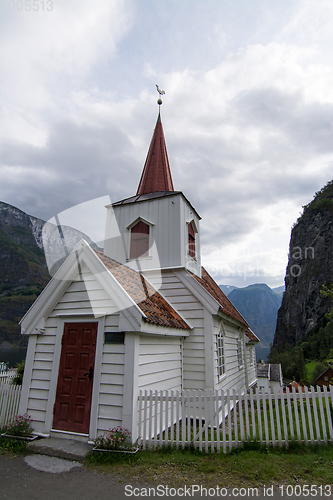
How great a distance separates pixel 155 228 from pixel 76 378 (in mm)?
6937

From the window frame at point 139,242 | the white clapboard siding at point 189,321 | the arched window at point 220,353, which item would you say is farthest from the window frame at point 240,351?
the window frame at point 139,242

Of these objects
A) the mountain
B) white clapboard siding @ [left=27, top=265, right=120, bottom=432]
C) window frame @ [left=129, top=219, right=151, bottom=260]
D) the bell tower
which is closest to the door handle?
white clapboard siding @ [left=27, top=265, right=120, bottom=432]

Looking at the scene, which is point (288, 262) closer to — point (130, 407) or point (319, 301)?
point (319, 301)

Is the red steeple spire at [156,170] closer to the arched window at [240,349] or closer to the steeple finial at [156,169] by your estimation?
the steeple finial at [156,169]

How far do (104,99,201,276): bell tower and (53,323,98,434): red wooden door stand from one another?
4.76 metres

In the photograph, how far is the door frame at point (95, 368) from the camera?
20.4ft

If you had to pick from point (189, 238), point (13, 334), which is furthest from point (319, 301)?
point (13, 334)

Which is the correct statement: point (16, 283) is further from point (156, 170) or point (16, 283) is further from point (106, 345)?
point (106, 345)

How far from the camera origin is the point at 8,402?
766 cm

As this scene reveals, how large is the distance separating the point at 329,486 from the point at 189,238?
950cm

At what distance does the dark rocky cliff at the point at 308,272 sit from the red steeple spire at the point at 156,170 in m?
84.9

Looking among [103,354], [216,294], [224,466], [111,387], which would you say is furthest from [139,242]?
[224,466]

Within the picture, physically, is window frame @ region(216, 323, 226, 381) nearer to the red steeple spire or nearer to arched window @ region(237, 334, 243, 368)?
arched window @ region(237, 334, 243, 368)

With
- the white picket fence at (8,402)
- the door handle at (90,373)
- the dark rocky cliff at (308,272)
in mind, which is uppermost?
the dark rocky cliff at (308,272)
